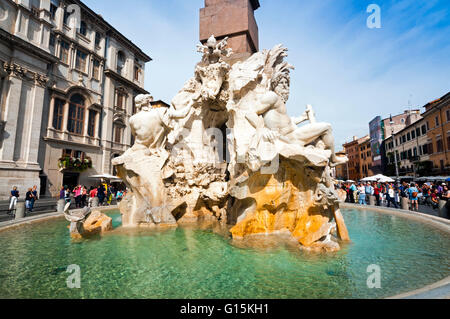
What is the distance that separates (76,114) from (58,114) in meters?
1.80

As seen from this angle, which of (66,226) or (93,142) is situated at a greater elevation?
(93,142)

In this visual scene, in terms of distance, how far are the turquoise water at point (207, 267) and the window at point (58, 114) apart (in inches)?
790

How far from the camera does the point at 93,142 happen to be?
24.7 m

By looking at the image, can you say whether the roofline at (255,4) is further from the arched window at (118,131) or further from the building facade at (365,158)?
the building facade at (365,158)

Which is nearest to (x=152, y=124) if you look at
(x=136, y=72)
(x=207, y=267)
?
(x=207, y=267)

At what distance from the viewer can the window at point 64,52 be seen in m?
→ 22.3

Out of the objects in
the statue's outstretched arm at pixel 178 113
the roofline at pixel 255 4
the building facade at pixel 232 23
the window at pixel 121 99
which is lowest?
the statue's outstretched arm at pixel 178 113

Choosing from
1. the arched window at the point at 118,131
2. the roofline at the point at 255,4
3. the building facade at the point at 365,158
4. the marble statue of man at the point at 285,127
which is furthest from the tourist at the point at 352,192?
the building facade at the point at 365,158

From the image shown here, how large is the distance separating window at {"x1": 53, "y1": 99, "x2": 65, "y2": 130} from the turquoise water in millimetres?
20075

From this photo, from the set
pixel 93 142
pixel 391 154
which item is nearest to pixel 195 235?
pixel 93 142

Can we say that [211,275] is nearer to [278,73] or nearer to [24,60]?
[278,73]

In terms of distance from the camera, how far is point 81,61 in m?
24.3
